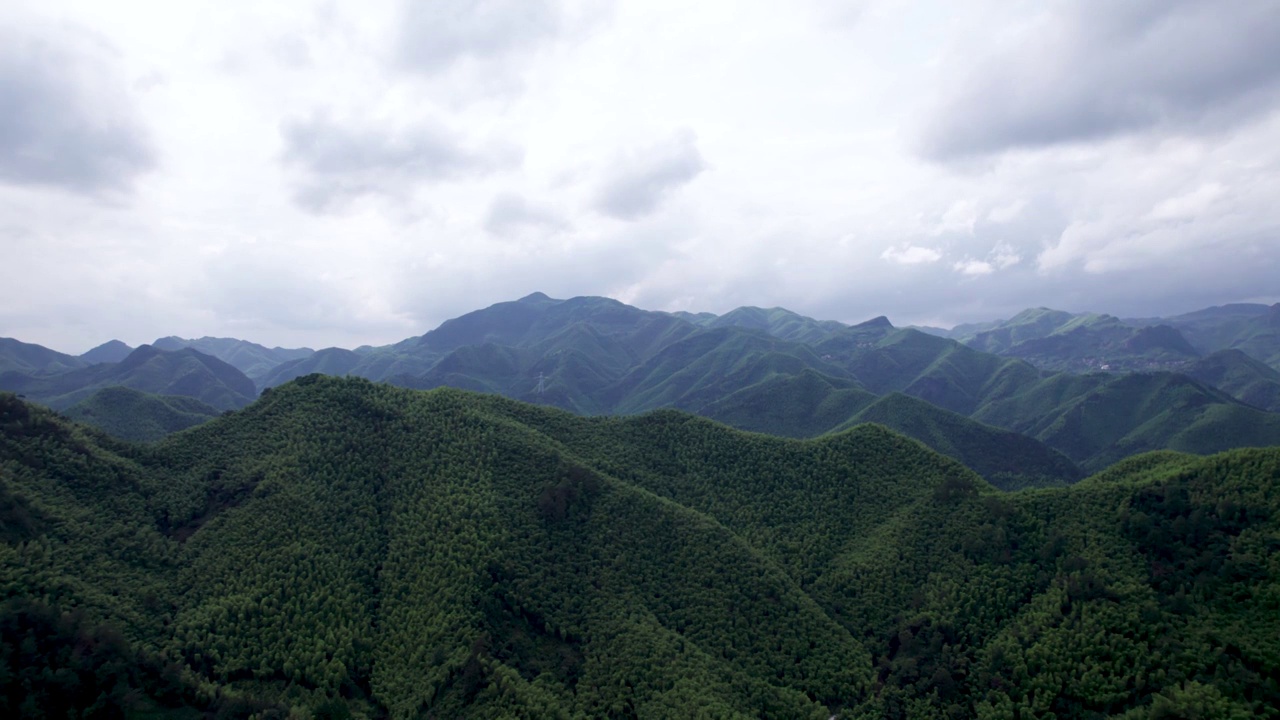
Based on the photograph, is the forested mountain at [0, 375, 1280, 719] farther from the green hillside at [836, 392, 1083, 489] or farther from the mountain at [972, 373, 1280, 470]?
the mountain at [972, 373, 1280, 470]

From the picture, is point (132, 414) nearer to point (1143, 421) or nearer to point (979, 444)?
point (979, 444)

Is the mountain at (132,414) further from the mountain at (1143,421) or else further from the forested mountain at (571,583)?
the mountain at (1143,421)

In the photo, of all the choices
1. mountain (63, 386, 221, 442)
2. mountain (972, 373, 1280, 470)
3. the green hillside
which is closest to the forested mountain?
the green hillside

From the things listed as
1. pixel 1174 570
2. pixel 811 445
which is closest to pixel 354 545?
pixel 811 445

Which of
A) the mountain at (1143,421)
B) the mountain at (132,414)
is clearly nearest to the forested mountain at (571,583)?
the mountain at (132,414)

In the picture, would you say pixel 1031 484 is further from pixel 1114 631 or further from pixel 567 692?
pixel 567 692

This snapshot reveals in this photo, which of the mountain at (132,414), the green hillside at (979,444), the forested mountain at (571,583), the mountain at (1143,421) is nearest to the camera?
the forested mountain at (571,583)
